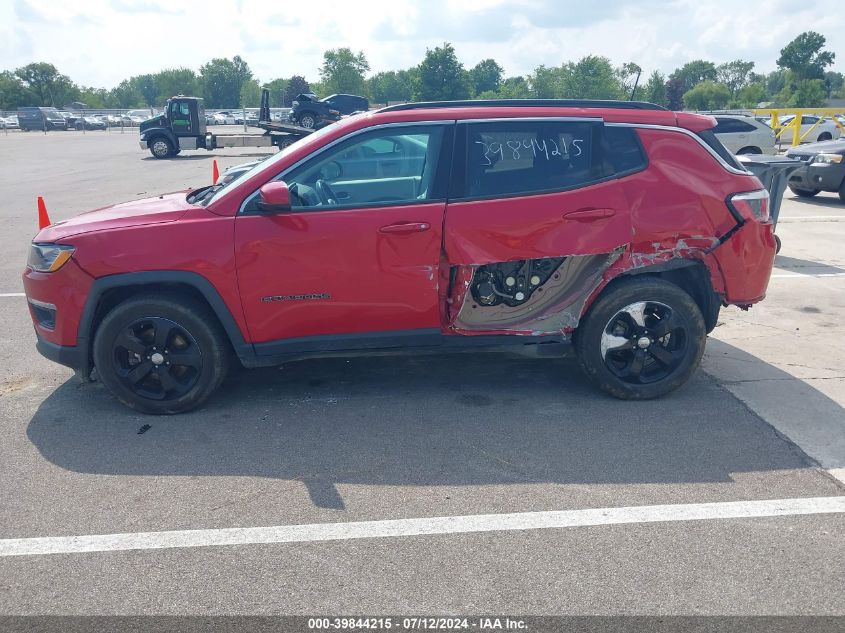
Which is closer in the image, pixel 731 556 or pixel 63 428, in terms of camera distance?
pixel 731 556

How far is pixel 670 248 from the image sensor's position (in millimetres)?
5059

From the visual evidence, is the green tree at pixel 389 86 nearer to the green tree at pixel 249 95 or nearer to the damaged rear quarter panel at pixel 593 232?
the green tree at pixel 249 95

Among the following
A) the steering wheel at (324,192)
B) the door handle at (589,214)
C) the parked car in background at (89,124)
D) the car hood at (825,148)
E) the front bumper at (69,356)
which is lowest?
the parked car in background at (89,124)

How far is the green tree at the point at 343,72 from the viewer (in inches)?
4190

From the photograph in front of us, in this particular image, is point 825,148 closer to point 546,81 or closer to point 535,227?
point 535,227

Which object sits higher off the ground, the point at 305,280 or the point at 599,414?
the point at 305,280

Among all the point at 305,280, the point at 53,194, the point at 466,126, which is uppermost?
the point at 466,126

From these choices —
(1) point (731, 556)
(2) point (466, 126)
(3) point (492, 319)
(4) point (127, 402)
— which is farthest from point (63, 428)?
(1) point (731, 556)

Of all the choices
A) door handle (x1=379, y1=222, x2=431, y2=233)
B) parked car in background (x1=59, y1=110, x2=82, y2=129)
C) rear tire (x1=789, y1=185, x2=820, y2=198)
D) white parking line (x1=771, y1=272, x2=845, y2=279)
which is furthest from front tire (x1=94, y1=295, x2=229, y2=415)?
parked car in background (x1=59, y1=110, x2=82, y2=129)

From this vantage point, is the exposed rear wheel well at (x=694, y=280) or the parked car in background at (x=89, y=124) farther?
the parked car in background at (x=89, y=124)

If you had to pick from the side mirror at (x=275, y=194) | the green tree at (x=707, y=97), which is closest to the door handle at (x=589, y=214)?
the side mirror at (x=275, y=194)

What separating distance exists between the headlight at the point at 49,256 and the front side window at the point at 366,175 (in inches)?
56.4

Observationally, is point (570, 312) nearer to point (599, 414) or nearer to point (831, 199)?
point (599, 414)

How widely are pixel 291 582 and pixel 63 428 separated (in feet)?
7.72
